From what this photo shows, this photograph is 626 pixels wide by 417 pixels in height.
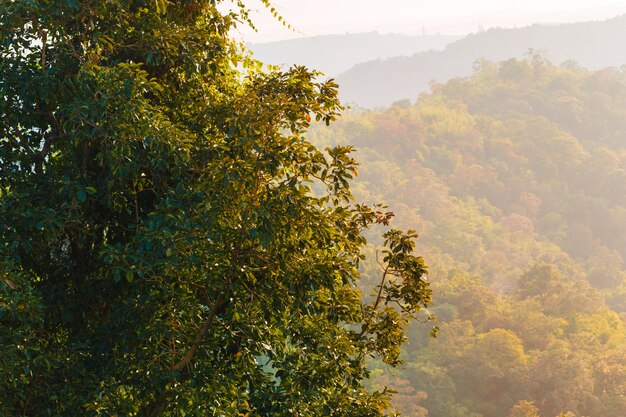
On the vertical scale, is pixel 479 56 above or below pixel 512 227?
above

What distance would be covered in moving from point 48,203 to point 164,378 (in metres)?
1.41

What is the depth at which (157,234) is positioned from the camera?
16.7ft

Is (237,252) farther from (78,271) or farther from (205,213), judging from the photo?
(78,271)

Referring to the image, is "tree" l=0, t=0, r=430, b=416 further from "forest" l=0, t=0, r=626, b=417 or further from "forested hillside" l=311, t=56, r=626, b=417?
"forested hillside" l=311, t=56, r=626, b=417

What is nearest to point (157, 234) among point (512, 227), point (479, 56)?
point (512, 227)

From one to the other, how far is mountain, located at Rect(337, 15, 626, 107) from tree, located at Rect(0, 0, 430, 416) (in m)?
163

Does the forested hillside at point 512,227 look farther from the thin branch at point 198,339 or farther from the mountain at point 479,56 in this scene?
the mountain at point 479,56

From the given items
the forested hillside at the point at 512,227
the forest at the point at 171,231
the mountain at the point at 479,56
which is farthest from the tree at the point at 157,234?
the mountain at the point at 479,56

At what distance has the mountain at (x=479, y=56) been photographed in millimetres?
173750

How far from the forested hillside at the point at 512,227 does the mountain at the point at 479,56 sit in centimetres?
6718

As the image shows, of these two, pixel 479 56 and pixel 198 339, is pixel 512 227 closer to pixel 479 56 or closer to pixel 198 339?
pixel 198 339

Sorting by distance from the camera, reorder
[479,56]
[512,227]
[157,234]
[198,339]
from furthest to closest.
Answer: [479,56] < [512,227] < [198,339] < [157,234]

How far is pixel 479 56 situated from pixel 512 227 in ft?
374

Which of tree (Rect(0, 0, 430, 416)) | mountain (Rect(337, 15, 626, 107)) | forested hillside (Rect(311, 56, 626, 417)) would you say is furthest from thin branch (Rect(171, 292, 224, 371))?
mountain (Rect(337, 15, 626, 107))
